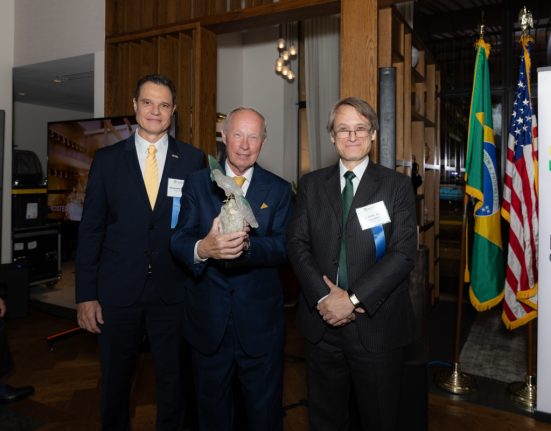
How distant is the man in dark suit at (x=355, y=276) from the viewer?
64.2 inches

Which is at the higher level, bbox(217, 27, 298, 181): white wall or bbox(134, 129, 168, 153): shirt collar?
bbox(217, 27, 298, 181): white wall

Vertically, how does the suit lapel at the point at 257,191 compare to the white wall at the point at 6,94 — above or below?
below

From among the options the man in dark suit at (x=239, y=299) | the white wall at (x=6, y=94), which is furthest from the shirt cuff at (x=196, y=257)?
the white wall at (x=6, y=94)

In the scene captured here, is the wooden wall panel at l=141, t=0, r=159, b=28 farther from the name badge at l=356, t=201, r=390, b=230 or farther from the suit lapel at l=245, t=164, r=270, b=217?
the name badge at l=356, t=201, r=390, b=230

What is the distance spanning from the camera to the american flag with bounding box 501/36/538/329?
306 cm

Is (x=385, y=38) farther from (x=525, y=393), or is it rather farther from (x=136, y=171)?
(x=525, y=393)

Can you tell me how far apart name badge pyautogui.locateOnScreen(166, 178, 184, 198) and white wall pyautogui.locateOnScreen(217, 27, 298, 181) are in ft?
13.8

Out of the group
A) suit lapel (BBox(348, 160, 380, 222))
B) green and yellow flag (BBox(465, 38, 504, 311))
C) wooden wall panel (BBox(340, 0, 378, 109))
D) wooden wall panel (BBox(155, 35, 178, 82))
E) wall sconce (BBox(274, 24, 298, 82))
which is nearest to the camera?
suit lapel (BBox(348, 160, 380, 222))

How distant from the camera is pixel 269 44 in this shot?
20.3 ft

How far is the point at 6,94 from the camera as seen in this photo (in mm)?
4969

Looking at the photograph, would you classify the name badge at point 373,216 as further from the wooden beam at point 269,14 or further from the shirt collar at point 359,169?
the wooden beam at point 269,14

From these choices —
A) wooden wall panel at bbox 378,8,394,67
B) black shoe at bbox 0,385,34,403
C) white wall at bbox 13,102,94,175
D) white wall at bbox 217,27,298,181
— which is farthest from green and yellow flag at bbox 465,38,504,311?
white wall at bbox 13,102,94,175

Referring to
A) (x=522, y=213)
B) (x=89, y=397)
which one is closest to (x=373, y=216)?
(x=522, y=213)

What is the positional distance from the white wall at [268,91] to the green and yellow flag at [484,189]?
328 cm
